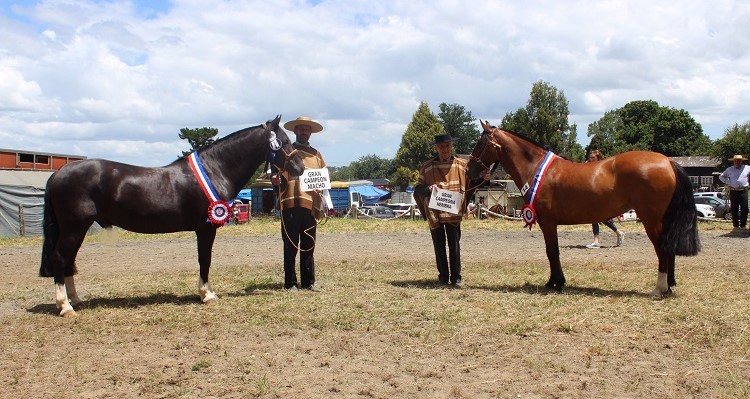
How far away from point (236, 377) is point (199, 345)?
1179 mm

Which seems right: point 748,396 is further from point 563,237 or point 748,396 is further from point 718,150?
point 718,150

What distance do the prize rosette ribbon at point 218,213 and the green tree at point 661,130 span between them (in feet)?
248

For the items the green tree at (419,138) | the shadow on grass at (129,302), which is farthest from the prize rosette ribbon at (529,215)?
the green tree at (419,138)

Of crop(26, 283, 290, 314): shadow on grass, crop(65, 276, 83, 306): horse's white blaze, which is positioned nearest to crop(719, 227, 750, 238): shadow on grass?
crop(26, 283, 290, 314): shadow on grass

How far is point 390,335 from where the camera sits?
6.30 metres

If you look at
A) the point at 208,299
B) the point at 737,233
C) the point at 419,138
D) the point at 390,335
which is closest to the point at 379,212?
the point at 737,233

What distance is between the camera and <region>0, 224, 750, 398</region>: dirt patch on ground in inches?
191

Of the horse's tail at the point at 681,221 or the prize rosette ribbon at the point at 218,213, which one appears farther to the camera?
the prize rosette ribbon at the point at 218,213

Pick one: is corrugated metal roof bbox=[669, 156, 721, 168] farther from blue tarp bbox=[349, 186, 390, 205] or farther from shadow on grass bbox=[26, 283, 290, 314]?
shadow on grass bbox=[26, 283, 290, 314]

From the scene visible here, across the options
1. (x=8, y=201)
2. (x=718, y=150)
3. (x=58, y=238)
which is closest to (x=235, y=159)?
(x=58, y=238)

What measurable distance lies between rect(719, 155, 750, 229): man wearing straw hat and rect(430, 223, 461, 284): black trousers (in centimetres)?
1097

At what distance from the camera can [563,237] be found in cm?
1666

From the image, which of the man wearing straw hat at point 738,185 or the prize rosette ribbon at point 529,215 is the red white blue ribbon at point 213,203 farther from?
the man wearing straw hat at point 738,185

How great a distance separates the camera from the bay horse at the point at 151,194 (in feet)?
25.0
